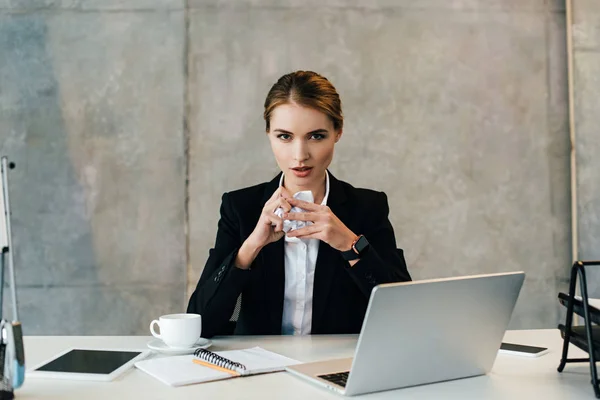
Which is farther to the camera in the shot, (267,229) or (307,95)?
(307,95)

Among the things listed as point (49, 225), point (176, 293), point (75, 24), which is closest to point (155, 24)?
point (75, 24)

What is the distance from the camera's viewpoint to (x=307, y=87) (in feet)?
6.56

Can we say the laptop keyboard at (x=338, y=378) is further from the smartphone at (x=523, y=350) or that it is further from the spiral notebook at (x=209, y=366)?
the smartphone at (x=523, y=350)

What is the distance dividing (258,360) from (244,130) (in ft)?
6.45

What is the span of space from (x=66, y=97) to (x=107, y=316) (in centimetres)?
110

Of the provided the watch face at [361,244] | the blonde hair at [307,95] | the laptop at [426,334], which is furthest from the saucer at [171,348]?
the blonde hair at [307,95]

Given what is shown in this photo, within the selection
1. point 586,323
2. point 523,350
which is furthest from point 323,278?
point 586,323

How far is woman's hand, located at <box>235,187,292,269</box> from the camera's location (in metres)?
1.78

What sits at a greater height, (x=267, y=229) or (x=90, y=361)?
(x=267, y=229)

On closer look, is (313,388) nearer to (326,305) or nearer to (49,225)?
(326,305)

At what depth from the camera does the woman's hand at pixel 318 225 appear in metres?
1.77

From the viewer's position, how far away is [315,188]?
212 cm

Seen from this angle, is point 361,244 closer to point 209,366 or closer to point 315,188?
point 315,188

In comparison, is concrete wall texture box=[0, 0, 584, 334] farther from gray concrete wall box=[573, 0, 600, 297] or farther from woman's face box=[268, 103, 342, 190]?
woman's face box=[268, 103, 342, 190]
